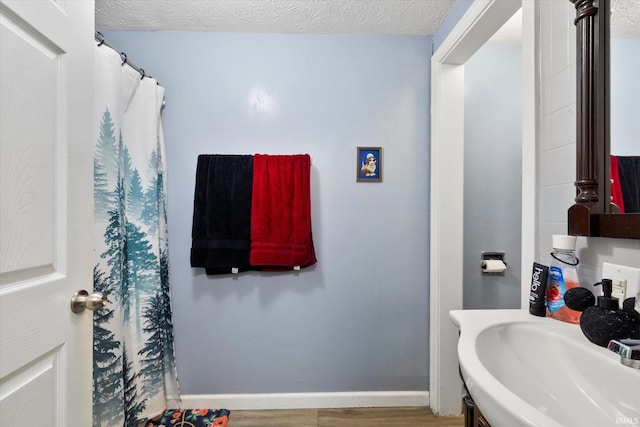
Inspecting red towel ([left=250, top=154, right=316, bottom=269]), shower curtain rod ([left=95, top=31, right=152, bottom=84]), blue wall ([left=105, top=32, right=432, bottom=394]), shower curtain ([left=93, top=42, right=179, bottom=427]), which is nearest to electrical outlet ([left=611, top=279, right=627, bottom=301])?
blue wall ([left=105, top=32, right=432, bottom=394])

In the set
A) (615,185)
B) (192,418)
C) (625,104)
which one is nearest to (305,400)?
(192,418)

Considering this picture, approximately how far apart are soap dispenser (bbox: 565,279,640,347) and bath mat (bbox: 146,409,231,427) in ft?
5.61

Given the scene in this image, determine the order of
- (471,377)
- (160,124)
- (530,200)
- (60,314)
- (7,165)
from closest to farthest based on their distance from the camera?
(471,377)
(7,165)
(60,314)
(530,200)
(160,124)

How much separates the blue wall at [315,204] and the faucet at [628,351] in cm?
124

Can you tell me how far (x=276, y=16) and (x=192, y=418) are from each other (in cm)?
224

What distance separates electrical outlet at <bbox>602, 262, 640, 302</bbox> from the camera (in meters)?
0.63

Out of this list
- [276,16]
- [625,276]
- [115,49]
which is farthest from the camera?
[276,16]

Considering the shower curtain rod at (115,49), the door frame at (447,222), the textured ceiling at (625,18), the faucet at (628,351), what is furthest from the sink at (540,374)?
the shower curtain rod at (115,49)

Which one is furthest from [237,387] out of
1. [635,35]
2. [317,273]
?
[635,35]

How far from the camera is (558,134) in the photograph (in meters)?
0.87

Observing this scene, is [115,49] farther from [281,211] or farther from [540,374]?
[540,374]

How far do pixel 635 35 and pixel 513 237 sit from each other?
137 cm

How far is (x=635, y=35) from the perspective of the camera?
675 mm

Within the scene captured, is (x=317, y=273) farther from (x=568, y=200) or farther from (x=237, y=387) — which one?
A: (x=568, y=200)
